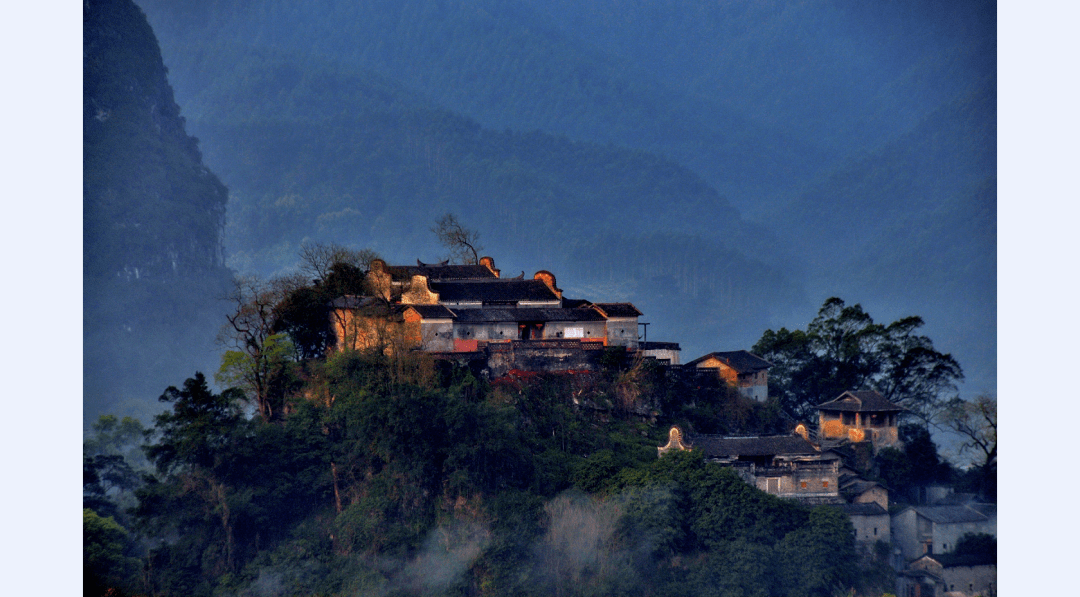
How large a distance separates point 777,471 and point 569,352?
4838 mm

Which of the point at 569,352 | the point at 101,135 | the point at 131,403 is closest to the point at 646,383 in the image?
the point at 569,352

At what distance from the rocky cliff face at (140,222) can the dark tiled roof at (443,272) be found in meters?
24.4

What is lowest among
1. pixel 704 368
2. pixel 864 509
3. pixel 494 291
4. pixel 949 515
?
pixel 949 515

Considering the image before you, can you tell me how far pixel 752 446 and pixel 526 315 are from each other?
5.68 m

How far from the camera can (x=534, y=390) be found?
1989cm

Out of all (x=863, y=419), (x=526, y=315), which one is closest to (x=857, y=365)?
(x=863, y=419)

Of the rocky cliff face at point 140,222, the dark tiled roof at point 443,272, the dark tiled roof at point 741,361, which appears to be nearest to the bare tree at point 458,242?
the dark tiled roof at point 443,272

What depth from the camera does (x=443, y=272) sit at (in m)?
23.4

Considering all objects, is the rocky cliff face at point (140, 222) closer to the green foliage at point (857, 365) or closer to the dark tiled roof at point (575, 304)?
A: the dark tiled roof at point (575, 304)

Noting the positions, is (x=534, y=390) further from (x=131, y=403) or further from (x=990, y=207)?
(x=131, y=403)

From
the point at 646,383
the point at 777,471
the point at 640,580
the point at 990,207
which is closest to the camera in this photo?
the point at 640,580

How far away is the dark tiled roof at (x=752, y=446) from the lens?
1900cm

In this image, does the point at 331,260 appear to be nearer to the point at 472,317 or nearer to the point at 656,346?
the point at 472,317

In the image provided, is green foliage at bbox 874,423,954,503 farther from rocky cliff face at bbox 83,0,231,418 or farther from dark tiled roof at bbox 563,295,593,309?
rocky cliff face at bbox 83,0,231,418
